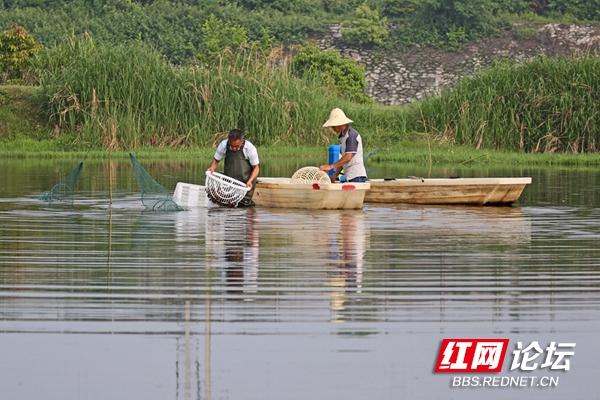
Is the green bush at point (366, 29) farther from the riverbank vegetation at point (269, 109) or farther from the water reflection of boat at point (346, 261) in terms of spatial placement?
the water reflection of boat at point (346, 261)

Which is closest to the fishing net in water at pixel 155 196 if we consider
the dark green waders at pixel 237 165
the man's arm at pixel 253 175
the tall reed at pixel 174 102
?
the dark green waders at pixel 237 165

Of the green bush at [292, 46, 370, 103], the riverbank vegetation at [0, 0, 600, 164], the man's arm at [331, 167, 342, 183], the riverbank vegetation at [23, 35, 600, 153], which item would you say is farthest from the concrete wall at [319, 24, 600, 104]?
the man's arm at [331, 167, 342, 183]

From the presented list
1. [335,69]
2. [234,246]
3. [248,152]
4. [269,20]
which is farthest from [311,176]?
[269,20]

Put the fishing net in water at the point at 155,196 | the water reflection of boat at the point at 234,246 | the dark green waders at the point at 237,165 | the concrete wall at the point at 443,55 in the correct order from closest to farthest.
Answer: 1. the water reflection of boat at the point at 234,246
2. the fishing net in water at the point at 155,196
3. the dark green waders at the point at 237,165
4. the concrete wall at the point at 443,55

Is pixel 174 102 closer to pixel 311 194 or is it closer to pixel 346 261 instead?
pixel 311 194

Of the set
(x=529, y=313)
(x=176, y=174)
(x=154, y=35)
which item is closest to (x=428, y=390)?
(x=529, y=313)

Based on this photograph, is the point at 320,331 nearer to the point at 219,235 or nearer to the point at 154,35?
the point at 219,235

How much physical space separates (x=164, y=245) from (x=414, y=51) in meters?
38.5

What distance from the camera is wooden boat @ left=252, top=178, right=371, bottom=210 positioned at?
19203mm

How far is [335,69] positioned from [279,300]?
106ft

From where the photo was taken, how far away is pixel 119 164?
30328 millimetres

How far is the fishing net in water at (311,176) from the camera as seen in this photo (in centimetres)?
1933

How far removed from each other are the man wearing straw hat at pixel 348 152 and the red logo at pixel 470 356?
10.1 meters

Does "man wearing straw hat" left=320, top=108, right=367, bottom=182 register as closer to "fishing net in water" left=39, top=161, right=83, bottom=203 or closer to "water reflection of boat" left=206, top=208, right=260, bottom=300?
"water reflection of boat" left=206, top=208, right=260, bottom=300
